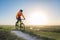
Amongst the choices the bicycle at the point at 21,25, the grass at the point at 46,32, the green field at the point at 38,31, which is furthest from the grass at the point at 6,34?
the grass at the point at 46,32

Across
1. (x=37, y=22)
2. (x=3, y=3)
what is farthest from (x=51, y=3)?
(x=3, y=3)

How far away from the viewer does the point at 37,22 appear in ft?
11.8

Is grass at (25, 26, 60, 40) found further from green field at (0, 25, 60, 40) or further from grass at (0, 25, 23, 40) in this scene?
grass at (0, 25, 23, 40)

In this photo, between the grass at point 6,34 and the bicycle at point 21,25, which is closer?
the grass at point 6,34

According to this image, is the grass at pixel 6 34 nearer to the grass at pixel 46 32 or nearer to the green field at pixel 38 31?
the green field at pixel 38 31

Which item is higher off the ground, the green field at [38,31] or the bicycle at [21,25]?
the bicycle at [21,25]

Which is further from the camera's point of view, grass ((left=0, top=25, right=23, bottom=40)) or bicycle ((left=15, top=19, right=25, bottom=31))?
bicycle ((left=15, top=19, right=25, bottom=31))

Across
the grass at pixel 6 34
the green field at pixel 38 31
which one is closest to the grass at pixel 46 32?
the green field at pixel 38 31

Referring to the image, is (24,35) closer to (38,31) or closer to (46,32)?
(38,31)

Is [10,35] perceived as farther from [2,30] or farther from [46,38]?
[46,38]

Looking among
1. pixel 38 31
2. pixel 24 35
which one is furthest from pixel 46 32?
pixel 24 35

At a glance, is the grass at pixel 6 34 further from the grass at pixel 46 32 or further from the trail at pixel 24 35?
the grass at pixel 46 32

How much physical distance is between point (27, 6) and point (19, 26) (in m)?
0.47

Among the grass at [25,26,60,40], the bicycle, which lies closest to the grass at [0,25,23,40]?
the bicycle
